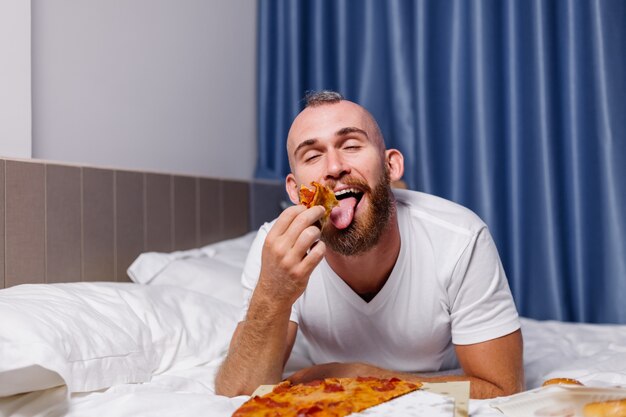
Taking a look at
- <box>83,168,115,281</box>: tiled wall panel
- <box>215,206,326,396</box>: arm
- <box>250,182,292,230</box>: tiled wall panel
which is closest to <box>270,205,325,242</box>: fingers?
<box>215,206,326,396</box>: arm

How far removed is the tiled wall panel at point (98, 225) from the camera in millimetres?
1813

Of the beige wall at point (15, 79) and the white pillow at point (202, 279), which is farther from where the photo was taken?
the white pillow at point (202, 279)

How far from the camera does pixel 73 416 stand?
1.12 m

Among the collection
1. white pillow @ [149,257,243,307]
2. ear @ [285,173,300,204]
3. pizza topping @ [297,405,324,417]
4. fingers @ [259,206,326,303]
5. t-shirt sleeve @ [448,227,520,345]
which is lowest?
white pillow @ [149,257,243,307]

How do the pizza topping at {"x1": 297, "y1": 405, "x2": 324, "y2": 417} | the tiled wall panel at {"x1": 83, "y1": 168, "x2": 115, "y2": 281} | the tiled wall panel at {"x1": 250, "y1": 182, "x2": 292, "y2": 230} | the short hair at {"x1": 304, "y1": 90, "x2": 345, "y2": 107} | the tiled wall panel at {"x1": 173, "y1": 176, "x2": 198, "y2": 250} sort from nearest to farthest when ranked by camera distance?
the pizza topping at {"x1": 297, "y1": 405, "x2": 324, "y2": 417}
the short hair at {"x1": 304, "y1": 90, "x2": 345, "y2": 107}
the tiled wall panel at {"x1": 83, "y1": 168, "x2": 115, "y2": 281}
the tiled wall panel at {"x1": 173, "y1": 176, "x2": 198, "y2": 250}
the tiled wall panel at {"x1": 250, "y1": 182, "x2": 292, "y2": 230}

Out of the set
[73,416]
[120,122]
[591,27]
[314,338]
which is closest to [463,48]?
[591,27]

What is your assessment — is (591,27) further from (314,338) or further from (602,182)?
(314,338)

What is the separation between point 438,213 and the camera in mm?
1500

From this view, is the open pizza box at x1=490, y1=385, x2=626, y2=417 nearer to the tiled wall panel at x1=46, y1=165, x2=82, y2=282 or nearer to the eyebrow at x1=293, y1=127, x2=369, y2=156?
the eyebrow at x1=293, y1=127, x2=369, y2=156

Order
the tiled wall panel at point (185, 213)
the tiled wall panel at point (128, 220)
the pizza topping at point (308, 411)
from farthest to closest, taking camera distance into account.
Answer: the tiled wall panel at point (185, 213) < the tiled wall panel at point (128, 220) < the pizza topping at point (308, 411)

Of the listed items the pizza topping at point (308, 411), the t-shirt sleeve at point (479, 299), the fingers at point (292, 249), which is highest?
the fingers at point (292, 249)

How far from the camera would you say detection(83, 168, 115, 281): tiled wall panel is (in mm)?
1813

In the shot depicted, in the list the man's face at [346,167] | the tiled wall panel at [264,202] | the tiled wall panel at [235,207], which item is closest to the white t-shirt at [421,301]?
the man's face at [346,167]

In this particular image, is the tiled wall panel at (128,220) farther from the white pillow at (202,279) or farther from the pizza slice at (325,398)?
the pizza slice at (325,398)
